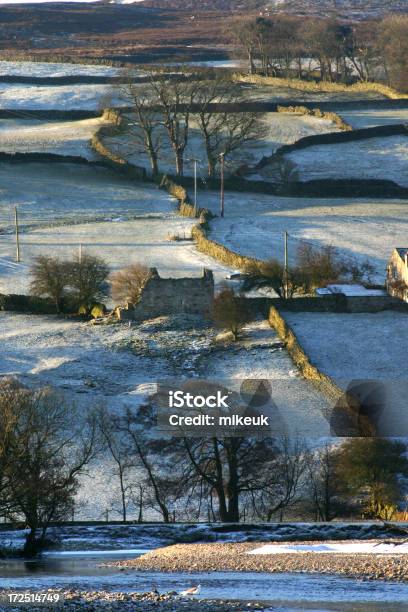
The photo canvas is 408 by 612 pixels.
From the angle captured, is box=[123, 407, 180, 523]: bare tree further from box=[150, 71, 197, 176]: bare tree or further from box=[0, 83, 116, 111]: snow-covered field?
box=[0, 83, 116, 111]: snow-covered field

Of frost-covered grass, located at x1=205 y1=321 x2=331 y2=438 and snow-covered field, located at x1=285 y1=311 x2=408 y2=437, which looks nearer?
frost-covered grass, located at x1=205 y1=321 x2=331 y2=438

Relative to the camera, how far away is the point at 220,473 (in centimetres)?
3020

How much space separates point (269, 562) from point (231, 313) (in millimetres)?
22591

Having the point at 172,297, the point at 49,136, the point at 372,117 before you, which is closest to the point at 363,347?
the point at 172,297

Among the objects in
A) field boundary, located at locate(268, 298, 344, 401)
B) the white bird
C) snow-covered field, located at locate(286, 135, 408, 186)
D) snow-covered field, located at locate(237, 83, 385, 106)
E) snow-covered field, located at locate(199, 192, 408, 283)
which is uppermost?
snow-covered field, located at locate(237, 83, 385, 106)

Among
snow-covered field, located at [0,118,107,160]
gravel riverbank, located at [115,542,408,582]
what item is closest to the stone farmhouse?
gravel riverbank, located at [115,542,408,582]

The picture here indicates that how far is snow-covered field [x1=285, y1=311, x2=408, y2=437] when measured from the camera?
124ft

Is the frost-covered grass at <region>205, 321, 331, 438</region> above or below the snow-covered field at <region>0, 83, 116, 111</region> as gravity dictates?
below

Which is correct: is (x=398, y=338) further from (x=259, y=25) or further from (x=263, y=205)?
(x=259, y=25)

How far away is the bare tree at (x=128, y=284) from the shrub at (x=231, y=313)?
381 cm

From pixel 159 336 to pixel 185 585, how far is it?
2438 cm

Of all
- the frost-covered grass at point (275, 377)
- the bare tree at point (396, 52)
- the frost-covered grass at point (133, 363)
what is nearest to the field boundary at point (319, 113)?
the bare tree at point (396, 52)

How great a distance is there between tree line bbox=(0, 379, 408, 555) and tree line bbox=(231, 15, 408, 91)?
72852 mm

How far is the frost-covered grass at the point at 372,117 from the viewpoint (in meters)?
85.2
